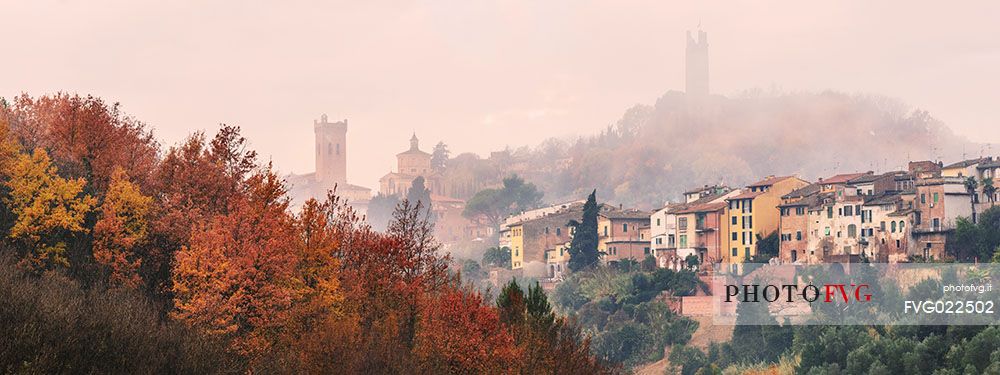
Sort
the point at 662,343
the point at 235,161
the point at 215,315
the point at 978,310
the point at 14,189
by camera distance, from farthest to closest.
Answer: the point at 662,343
the point at 978,310
the point at 235,161
the point at 14,189
the point at 215,315

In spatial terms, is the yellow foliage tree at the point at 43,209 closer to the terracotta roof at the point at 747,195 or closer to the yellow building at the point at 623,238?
the terracotta roof at the point at 747,195

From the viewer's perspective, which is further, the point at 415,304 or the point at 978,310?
the point at 978,310

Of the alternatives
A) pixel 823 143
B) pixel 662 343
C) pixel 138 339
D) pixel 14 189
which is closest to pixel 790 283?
pixel 662 343

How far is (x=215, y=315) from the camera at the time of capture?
1017 inches

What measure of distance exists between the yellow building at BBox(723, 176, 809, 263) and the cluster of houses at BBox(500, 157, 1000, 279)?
66mm

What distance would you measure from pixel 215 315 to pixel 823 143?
155 metres

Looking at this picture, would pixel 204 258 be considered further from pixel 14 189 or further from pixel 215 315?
pixel 14 189

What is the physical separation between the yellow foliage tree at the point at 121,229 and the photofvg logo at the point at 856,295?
130 feet

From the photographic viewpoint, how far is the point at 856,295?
231 feet

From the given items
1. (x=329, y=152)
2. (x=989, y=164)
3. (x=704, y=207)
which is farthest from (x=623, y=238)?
(x=329, y=152)

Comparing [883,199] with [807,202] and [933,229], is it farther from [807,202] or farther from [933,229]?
[807,202]

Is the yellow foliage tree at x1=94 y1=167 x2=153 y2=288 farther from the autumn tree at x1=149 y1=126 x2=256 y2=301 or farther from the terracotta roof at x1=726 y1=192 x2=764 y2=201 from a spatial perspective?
the terracotta roof at x1=726 y1=192 x2=764 y2=201

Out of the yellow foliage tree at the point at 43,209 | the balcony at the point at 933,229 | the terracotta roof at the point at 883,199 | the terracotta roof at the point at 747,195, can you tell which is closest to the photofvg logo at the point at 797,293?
the balcony at the point at 933,229

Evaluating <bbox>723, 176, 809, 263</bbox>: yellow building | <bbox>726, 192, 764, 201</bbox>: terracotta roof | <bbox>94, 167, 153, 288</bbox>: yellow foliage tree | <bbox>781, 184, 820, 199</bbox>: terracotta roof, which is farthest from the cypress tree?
<bbox>94, 167, 153, 288</bbox>: yellow foliage tree
